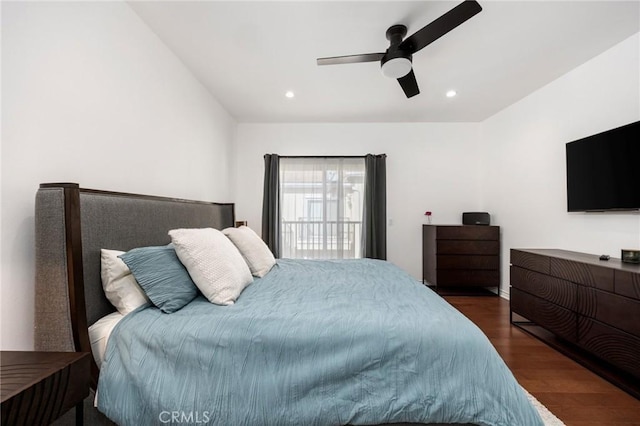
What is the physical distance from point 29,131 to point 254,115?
2.92 m

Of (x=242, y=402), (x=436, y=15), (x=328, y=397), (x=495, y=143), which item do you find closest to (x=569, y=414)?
(x=328, y=397)

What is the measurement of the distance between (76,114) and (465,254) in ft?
13.8

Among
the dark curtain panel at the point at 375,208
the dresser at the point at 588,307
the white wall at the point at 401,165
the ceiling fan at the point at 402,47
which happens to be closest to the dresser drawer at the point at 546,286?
the dresser at the point at 588,307

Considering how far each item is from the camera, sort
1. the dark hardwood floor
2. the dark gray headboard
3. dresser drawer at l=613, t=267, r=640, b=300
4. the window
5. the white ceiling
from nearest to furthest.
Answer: the dark gray headboard
the dark hardwood floor
dresser drawer at l=613, t=267, r=640, b=300
the white ceiling
the window

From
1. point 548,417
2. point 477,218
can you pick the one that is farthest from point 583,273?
point 477,218

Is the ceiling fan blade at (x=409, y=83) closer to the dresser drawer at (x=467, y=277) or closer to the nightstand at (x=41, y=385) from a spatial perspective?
the dresser drawer at (x=467, y=277)

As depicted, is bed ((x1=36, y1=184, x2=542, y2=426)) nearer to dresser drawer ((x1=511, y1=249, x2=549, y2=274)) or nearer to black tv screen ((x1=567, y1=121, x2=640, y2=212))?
dresser drawer ((x1=511, y1=249, x2=549, y2=274))

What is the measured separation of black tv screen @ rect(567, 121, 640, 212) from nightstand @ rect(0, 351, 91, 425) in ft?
11.2

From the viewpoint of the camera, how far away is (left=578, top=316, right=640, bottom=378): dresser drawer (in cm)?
173

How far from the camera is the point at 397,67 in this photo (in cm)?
213

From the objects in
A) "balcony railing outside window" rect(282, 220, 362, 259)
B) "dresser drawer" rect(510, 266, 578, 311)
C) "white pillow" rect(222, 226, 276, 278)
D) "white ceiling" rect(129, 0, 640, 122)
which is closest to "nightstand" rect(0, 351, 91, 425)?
"white pillow" rect(222, 226, 276, 278)

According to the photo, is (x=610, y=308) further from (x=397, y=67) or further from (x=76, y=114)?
(x=76, y=114)

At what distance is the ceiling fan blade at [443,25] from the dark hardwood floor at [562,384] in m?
2.37

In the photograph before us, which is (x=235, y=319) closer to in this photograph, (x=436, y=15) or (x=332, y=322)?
(x=332, y=322)
